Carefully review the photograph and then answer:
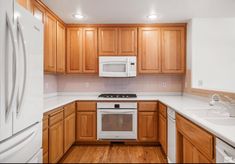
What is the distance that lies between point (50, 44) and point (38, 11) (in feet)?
1.79

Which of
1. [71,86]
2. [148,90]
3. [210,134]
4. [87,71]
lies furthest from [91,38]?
[210,134]

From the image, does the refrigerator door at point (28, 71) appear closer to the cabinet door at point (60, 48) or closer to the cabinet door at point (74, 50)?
the cabinet door at point (60, 48)

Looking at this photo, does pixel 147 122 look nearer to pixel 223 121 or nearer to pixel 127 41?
pixel 127 41

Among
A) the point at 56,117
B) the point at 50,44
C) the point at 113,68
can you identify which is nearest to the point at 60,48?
the point at 50,44

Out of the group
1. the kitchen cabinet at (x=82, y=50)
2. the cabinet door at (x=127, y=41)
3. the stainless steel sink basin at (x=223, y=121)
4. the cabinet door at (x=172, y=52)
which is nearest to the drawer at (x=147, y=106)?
the cabinet door at (x=172, y=52)

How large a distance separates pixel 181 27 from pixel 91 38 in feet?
5.59

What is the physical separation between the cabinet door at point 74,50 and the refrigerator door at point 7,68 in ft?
8.81

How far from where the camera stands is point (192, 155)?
1793 mm

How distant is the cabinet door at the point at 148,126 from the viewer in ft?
11.6

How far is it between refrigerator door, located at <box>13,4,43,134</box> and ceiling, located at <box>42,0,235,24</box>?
1.45 m

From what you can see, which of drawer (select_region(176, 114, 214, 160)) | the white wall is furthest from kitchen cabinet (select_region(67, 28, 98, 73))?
drawer (select_region(176, 114, 214, 160))

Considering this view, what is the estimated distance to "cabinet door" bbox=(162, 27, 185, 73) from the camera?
3.85 metres

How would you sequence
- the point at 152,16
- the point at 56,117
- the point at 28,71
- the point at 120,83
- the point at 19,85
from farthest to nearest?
the point at 120,83 < the point at 152,16 < the point at 56,117 < the point at 28,71 < the point at 19,85

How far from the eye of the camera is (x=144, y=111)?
3.55 meters
